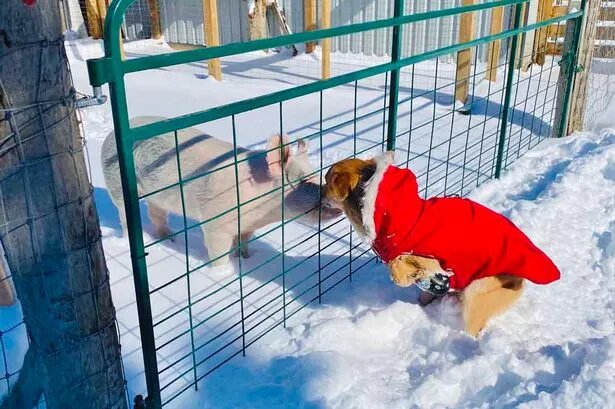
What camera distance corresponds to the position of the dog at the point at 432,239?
2502mm

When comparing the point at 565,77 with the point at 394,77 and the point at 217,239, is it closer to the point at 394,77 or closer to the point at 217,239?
the point at 394,77

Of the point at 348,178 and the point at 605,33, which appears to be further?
the point at 605,33

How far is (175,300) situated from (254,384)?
0.81 meters

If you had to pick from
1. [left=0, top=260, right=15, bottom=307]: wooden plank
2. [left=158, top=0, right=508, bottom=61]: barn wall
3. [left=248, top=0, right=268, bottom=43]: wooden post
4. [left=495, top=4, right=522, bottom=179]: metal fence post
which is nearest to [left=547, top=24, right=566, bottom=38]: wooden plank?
[left=158, top=0, right=508, bottom=61]: barn wall

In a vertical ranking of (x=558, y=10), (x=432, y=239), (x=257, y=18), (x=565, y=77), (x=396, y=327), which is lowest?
(x=396, y=327)

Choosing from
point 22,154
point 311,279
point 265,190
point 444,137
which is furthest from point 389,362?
point 444,137

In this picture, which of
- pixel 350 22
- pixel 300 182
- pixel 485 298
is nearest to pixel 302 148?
pixel 300 182

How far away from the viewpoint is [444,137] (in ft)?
19.9

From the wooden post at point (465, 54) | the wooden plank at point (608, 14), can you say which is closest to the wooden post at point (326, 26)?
the wooden post at point (465, 54)

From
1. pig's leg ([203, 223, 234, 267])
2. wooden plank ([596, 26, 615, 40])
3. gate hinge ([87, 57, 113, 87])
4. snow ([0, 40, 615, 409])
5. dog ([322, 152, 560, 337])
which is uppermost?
gate hinge ([87, 57, 113, 87])

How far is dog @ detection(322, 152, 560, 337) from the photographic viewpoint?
8.21 ft

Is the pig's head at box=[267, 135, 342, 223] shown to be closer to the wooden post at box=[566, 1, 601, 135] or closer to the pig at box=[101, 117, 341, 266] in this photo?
the pig at box=[101, 117, 341, 266]

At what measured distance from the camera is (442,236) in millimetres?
2561

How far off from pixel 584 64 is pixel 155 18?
991 centimetres
